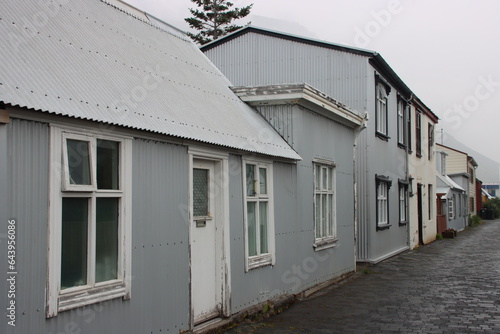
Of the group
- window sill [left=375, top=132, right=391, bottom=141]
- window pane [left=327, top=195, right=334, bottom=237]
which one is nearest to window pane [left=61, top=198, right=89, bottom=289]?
window pane [left=327, top=195, right=334, bottom=237]

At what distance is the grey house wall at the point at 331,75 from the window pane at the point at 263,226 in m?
8.30

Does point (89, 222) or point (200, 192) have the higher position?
point (200, 192)

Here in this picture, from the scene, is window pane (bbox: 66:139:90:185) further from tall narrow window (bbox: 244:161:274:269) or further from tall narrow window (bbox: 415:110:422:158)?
tall narrow window (bbox: 415:110:422:158)

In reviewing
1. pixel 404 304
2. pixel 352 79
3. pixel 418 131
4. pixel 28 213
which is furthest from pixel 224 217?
pixel 418 131

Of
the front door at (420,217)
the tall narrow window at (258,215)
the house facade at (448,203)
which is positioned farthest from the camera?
the house facade at (448,203)

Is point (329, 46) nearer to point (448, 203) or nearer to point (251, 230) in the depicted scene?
point (251, 230)

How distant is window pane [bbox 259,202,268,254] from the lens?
396 inches

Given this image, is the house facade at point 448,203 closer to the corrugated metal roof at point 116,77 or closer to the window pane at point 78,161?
the corrugated metal roof at point 116,77

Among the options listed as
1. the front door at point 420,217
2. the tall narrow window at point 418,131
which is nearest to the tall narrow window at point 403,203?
the front door at point 420,217

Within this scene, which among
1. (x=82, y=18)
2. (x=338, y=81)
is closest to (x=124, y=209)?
(x=82, y=18)

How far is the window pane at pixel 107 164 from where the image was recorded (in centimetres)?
616

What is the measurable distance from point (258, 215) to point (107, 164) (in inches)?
160

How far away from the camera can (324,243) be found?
12656mm

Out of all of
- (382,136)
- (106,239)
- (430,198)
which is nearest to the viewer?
(106,239)
